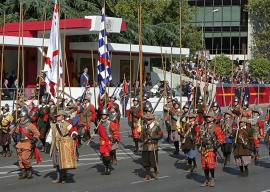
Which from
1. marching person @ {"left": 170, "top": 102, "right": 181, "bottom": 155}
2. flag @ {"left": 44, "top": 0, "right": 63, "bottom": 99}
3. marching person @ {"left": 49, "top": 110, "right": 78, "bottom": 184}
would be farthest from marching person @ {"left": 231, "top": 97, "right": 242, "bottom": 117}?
flag @ {"left": 44, "top": 0, "right": 63, "bottom": 99}

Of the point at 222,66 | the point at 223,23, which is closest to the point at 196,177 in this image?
the point at 222,66

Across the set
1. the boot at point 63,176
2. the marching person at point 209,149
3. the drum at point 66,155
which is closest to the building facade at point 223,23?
the marching person at point 209,149

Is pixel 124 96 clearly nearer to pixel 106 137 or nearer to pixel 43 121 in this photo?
pixel 43 121

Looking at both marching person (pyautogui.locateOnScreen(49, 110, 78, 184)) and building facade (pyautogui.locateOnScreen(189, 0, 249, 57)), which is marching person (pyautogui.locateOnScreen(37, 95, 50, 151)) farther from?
building facade (pyautogui.locateOnScreen(189, 0, 249, 57))

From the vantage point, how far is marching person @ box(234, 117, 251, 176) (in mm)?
16234

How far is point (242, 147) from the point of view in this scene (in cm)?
1625

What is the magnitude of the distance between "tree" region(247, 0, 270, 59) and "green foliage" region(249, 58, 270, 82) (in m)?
9.43

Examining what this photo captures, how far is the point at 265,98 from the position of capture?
46.0 metres

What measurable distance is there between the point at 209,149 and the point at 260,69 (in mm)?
37692

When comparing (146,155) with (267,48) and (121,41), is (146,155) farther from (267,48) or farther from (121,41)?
(267,48)

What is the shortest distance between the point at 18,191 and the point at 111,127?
10.5 ft

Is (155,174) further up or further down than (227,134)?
further down

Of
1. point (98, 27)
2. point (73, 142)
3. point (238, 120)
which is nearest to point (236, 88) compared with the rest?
point (98, 27)

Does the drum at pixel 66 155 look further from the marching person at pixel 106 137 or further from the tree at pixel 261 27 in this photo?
the tree at pixel 261 27
